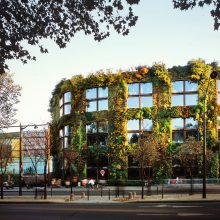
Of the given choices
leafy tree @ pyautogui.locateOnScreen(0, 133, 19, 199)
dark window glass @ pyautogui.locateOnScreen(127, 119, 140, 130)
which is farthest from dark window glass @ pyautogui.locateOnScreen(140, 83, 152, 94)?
leafy tree @ pyautogui.locateOnScreen(0, 133, 19, 199)

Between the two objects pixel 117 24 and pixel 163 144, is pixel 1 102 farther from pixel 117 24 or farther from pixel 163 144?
pixel 163 144

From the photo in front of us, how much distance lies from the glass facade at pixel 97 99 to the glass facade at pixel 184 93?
27.9 feet

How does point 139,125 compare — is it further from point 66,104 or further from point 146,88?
point 66,104

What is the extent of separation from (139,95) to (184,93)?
5417mm

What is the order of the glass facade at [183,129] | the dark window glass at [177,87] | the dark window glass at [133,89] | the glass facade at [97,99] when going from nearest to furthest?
the glass facade at [183,129]
the dark window glass at [177,87]
the dark window glass at [133,89]
the glass facade at [97,99]

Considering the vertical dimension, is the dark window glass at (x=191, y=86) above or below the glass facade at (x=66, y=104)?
above

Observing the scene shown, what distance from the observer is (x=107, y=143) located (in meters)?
56.4

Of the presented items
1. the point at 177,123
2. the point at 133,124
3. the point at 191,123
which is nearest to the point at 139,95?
the point at 133,124

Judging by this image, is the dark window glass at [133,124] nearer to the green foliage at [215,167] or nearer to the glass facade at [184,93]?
the glass facade at [184,93]

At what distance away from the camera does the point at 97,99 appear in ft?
190

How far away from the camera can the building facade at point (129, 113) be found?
175 feet

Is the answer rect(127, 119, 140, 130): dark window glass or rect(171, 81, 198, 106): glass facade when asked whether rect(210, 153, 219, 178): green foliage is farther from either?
rect(127, 119, 140, 130): dark window glass

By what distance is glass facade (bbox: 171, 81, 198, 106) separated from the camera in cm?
5412

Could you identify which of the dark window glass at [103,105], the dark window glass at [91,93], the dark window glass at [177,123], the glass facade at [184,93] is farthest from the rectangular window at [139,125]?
the dark window glass at [91,93]
